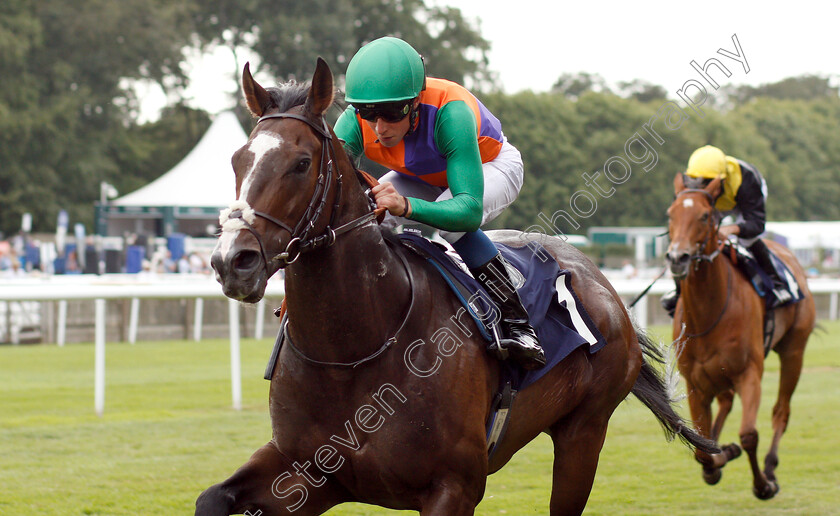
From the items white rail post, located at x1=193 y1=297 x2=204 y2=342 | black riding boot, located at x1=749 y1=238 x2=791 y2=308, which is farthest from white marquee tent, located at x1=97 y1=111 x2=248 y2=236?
black riding boot, located at x1=749 y1=238 x2=791 y2=308

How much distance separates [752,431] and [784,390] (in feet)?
4.97

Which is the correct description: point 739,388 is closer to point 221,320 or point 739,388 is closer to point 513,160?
point 513,160

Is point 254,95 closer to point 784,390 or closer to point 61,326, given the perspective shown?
point 784,390

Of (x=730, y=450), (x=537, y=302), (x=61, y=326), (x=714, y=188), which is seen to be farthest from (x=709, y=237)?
(x=61, y=326)

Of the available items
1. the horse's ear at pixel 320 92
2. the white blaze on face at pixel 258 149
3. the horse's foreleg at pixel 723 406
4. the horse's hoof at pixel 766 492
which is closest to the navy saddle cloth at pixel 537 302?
the horse's ear at pixel 320 92

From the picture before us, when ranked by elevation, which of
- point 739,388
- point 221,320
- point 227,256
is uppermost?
point 227,256

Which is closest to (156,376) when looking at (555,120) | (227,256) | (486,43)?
(227,256)

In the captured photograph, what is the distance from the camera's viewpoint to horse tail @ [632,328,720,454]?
4.66 m

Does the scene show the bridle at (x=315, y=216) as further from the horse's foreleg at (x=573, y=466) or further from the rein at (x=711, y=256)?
the rein at (x=711, y=256)

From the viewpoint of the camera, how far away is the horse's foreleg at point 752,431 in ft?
19.4

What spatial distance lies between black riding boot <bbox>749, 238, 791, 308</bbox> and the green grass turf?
3.97ft

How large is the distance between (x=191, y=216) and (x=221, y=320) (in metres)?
9.35

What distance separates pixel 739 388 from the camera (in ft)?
21.2

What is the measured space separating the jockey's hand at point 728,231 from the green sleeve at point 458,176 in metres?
4.26
